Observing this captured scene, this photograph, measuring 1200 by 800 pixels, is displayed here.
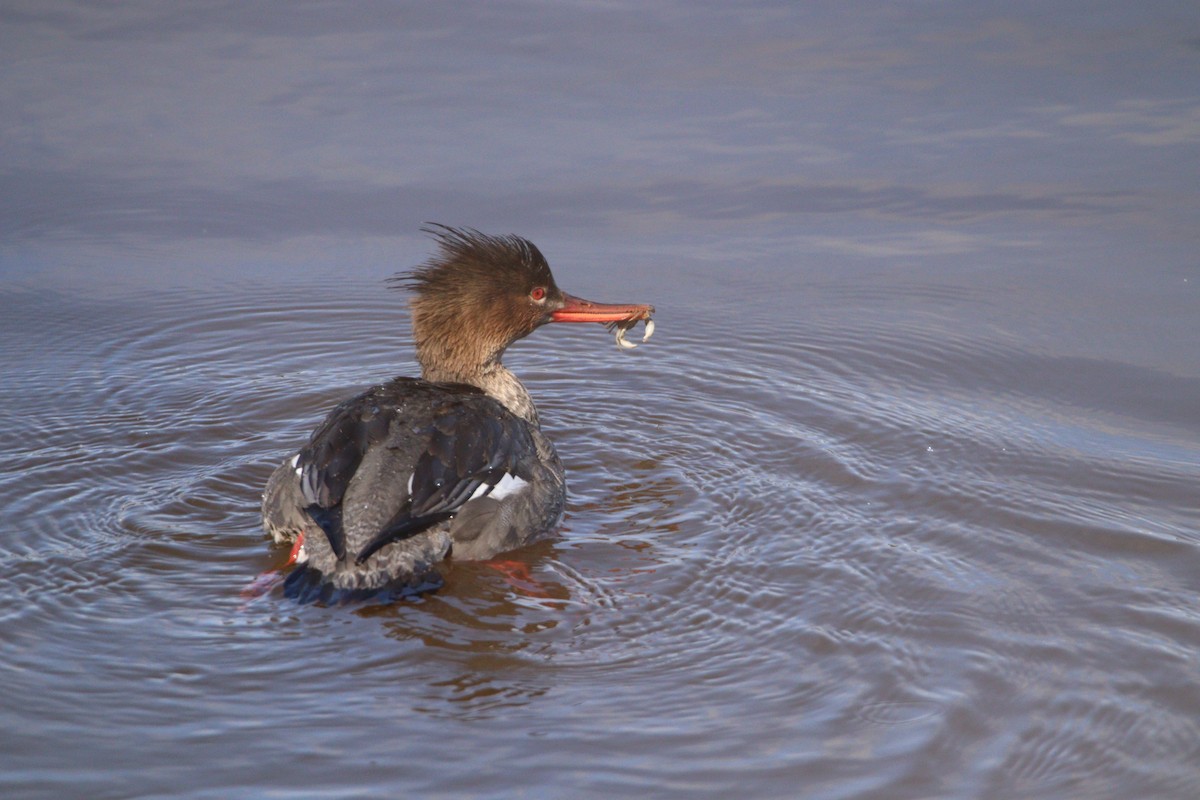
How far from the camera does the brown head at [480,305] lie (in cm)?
667

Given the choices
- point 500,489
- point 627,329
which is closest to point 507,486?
point 500,489

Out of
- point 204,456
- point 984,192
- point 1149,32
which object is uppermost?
point 1149,32

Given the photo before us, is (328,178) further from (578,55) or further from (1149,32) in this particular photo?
(1149,32)

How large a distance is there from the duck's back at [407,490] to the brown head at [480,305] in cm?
57

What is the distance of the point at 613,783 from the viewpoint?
4.02 m

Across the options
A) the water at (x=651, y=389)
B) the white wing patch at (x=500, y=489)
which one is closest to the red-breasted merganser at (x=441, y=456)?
the white wing patch at (x=500, y=489)

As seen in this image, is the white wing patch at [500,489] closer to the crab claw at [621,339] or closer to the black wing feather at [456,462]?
the black wing feather at [456,462]

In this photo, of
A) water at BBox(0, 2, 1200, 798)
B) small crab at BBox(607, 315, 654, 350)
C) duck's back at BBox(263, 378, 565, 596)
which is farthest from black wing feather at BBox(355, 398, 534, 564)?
small crab at BBox(607, 315, 654, 350)

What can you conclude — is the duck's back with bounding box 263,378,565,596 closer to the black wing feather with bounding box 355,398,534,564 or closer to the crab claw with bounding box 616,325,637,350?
the black wing feather with bounding box 355,398,534,564

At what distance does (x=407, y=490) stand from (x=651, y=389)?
7.25 feet

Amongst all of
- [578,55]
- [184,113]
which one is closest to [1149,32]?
[578,55]

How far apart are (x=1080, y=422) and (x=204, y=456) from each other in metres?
4.43

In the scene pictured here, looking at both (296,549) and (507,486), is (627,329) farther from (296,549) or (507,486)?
(296,549)

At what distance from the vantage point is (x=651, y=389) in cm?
729
